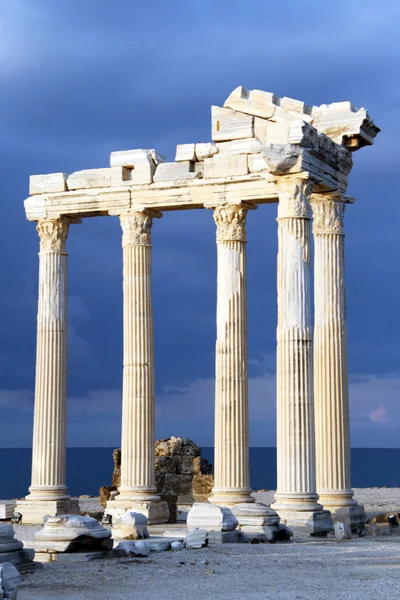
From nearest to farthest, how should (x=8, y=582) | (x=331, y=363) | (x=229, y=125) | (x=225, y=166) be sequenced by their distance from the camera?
(x=8, y=582), (x=331, y=363), (x=229, y=125), (x=225, y=166)

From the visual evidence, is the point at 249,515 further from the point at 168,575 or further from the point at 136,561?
the point at 168,575

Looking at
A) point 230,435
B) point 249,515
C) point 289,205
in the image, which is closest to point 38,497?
point 230,435

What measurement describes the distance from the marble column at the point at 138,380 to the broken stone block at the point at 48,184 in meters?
3.13

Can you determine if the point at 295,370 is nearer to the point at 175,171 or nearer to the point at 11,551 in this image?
the point at 175,171

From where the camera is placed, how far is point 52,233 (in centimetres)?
4862

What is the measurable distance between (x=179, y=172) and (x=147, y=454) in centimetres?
1095

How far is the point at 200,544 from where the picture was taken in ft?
116

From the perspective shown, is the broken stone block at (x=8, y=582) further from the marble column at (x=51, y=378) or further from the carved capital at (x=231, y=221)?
the marble column at (x=51, y=378)

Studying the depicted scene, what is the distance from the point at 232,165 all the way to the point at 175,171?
104 inches

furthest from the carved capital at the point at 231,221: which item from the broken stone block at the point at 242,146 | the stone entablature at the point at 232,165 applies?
the broken stone block at the point at 242,146

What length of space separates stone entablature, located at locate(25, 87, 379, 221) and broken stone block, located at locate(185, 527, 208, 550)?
12784mm

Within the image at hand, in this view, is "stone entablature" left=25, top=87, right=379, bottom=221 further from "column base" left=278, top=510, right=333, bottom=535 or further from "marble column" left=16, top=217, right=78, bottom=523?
"column base" left=278, top=510, right=333, bottom=535

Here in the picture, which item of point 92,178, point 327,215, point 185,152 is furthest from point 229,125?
point 92,178

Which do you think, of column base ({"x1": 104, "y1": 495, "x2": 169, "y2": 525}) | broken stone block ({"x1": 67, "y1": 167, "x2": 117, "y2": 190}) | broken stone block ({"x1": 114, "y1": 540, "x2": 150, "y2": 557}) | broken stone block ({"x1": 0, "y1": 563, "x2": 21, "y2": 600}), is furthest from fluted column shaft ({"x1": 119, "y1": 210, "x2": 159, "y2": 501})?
broken stone block ({"x1": 0, "y1": 563, "x2": 21, "y2": 600})
